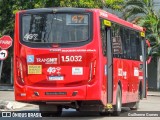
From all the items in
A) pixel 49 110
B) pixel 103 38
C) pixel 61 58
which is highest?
pixel 103 38

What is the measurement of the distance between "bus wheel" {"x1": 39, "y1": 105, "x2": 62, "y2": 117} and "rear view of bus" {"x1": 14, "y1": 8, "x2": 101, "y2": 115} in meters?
1.22

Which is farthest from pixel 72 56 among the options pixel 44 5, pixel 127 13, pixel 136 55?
pixel 127 13

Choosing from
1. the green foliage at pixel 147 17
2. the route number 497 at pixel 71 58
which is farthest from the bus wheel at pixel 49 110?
the green foliage at pixel 147 17

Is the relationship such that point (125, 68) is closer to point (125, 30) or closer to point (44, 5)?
point (125, 30)

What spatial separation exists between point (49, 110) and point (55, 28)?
309 cm

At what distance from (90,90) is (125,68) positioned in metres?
4.09

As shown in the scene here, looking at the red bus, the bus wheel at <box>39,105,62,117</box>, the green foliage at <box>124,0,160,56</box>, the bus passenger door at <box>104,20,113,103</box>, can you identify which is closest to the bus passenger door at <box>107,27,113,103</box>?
A: the bus passenger door at <box>104,20,113,103</box>

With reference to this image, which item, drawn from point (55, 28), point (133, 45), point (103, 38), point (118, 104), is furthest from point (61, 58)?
point (133, 45)

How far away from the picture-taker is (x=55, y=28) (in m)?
17.0

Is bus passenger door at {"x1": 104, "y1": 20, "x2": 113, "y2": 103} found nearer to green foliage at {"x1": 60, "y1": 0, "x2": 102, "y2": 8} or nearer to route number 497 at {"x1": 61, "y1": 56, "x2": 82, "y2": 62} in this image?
route number 497 at {"x1": 61, "y1": 56, "x2": 82, "y2": 62}

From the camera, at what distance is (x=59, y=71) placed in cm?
1675

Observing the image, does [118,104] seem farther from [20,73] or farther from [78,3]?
[78,3]

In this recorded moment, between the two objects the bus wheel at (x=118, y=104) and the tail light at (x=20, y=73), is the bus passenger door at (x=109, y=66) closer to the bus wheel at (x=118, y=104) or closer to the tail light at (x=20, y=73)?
the bus wheel at (x=118, y=104)

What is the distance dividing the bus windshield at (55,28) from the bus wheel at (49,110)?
2540 millimetres
